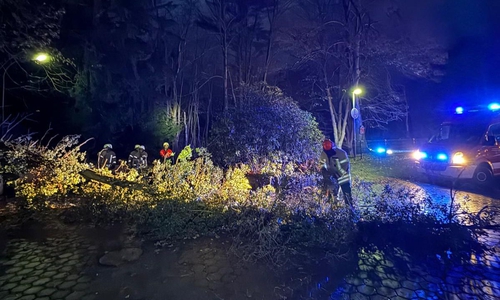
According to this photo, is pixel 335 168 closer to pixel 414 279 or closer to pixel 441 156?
pixel 414 279

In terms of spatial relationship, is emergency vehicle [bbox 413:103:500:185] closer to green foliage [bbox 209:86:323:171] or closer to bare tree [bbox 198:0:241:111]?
green foliage [bbox 209:86:323:171]

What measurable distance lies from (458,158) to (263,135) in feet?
20.1

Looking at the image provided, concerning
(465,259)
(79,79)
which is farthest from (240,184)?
(79,79)

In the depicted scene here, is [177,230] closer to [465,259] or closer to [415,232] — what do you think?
[415,232]

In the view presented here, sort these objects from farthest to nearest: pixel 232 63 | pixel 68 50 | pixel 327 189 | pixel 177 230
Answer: pixel 232 63 → pixel 68 50 → pixel 327 189 → pixel 177 230

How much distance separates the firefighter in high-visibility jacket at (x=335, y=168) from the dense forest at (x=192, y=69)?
3089mm

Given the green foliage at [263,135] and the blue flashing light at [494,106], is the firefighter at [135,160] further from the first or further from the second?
the blue flashing light at [494,106]

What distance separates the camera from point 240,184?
286 inches

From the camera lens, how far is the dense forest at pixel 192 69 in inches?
597

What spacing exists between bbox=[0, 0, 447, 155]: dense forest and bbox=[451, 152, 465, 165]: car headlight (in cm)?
463

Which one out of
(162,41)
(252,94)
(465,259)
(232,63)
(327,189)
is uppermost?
(162,41)

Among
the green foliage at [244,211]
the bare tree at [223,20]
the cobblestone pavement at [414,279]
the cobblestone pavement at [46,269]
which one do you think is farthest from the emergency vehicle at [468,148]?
the bare tree at [223,20]

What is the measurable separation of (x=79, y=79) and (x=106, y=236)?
1417 centimetres

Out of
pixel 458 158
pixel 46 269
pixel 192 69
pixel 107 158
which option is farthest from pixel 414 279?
pixel 192 69
